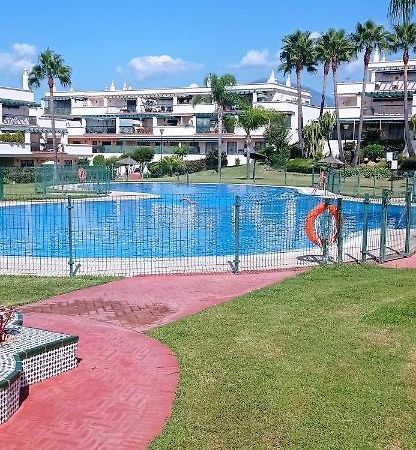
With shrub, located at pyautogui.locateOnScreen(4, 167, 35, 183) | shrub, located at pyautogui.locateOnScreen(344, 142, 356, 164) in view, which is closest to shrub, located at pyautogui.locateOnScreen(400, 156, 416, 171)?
shrub, located at pyautogui.locateOnScreen(344, 142, 356, 164)

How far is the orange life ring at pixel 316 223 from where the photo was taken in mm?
14773

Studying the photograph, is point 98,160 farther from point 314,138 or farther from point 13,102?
point 314,138

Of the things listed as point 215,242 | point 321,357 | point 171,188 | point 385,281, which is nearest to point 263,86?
point 171,188

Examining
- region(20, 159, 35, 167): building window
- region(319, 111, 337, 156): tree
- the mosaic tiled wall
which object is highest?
region(319, 111, 337, 156): tree

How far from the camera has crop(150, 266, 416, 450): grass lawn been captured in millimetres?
5543

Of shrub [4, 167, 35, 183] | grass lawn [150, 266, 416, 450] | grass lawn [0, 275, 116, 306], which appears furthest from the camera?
shrub [4, 167, 35, 183]

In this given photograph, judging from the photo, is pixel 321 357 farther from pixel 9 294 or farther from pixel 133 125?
pixel 133 125

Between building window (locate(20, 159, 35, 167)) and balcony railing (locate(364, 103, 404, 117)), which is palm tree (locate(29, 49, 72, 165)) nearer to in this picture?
building window (locate(20, 159, 35, 167))

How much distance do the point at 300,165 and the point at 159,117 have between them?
26.8 metres

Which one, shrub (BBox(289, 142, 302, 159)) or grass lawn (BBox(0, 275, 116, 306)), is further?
shrub (BBox(289, 142, 302, 159))

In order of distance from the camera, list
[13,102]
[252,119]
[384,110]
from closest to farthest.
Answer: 1. [13,102]
2. [252,119]
3. [384,110]

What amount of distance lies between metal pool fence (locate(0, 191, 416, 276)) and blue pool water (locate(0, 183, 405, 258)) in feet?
0.12

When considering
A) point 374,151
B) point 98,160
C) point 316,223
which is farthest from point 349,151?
point 316,223

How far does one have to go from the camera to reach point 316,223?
15.4 m
